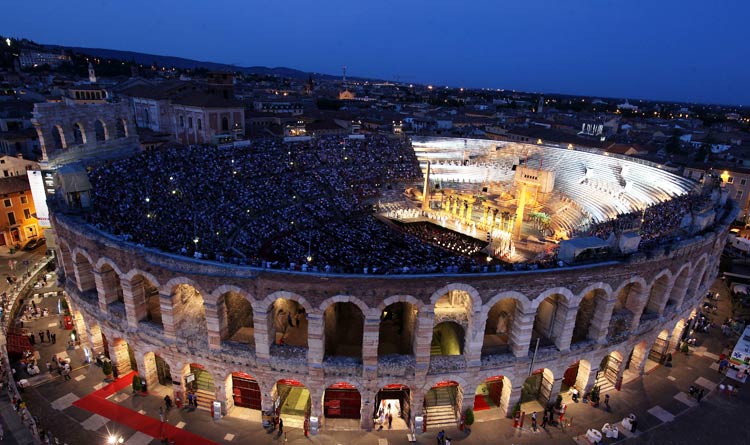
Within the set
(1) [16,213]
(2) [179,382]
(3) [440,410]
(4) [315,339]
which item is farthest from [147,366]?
(1) [16,213]

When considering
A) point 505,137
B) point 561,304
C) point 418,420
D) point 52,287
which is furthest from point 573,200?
point 52,287

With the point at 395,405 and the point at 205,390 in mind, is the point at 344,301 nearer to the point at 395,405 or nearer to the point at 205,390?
the point at 395,405

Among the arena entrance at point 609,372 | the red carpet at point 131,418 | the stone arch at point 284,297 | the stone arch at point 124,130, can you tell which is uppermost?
the stone arch at point 124,130

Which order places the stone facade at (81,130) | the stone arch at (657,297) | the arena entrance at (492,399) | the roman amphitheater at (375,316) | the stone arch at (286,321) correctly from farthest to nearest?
the stone facade at (81,130) → the stone arch at (657,297) → the arena entrance at (492,399) → the roman amphitheater at (375,316) → the stone arch at (286,321)

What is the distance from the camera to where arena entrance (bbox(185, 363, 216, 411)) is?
1122 inches

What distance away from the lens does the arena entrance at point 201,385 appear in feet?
93.5

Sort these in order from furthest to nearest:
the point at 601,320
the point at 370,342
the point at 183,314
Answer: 1. the point at 183,314
2. the point at 601,320
3. the point at 370,342

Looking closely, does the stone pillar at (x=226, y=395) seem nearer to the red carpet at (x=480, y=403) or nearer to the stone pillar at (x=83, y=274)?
the stone pillar at (x=83, y=274)

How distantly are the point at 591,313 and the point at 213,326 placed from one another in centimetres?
2469

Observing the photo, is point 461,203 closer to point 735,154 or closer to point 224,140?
point 224,140

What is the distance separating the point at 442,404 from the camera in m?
28.8

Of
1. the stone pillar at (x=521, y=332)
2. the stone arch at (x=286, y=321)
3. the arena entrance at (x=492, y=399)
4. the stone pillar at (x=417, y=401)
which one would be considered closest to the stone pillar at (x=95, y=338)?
the stone arch at (x=286, y=321)

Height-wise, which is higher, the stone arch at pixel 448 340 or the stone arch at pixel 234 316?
the stone arch at pixel 234 316

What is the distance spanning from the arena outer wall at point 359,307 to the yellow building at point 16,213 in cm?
2546
